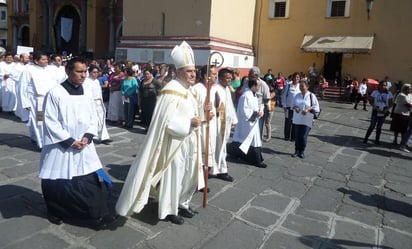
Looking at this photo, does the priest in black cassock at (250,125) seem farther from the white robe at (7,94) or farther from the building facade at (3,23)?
the building facade at (3,23)

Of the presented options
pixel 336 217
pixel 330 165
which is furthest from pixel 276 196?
pixel 330 165

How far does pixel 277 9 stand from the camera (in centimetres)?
2089

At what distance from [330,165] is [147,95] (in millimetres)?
4665

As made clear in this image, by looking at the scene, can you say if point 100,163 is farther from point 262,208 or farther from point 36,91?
point 36,91

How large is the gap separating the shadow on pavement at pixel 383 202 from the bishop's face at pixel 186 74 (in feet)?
9.66

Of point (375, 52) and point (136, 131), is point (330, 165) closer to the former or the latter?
point (136, 131)

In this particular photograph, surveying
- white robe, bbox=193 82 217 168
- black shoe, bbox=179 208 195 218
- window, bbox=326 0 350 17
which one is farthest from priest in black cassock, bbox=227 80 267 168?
window, bbox=326 0 350 17

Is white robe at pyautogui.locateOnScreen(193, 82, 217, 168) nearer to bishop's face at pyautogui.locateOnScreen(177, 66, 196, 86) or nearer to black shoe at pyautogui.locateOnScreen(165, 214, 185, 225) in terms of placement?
bishop's face at pyautogui.locateOnScreen(177, 66, 196, 86)

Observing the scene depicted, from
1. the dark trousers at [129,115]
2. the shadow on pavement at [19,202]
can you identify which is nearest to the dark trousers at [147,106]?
the dark trousers at [129,115]

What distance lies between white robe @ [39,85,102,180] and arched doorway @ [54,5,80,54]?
83.0 ft

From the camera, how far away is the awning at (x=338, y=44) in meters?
17.9

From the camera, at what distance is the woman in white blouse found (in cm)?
686

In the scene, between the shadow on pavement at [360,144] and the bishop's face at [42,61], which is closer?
the bishop's face at [42,61]

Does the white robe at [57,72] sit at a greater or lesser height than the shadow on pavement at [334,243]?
greater
